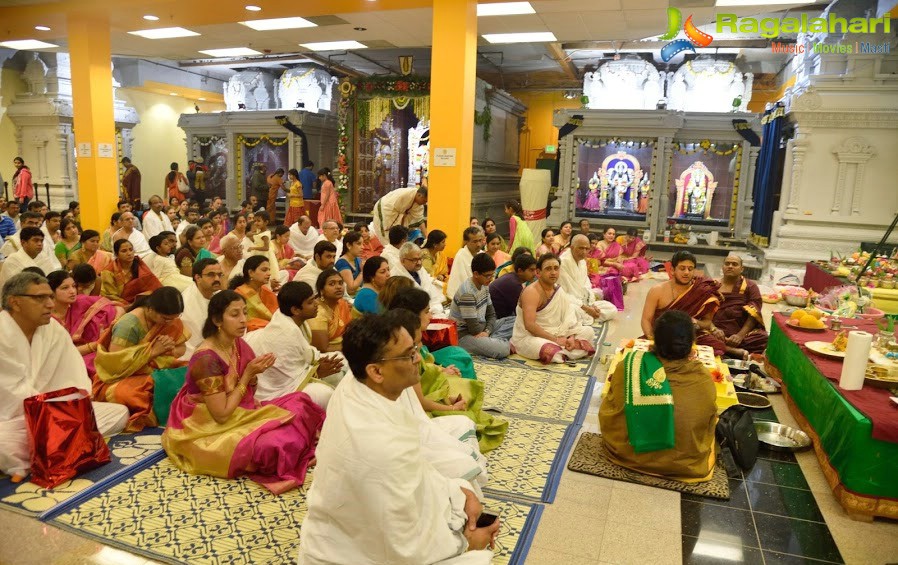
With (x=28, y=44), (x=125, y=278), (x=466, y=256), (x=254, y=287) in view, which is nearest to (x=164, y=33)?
(x=28, y=44)

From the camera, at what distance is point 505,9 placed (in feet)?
26.6

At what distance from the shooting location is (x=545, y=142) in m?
17.6

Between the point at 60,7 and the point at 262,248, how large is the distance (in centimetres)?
531

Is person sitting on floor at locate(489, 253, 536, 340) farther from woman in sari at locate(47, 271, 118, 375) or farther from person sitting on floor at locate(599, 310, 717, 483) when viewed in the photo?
woman in sari at locate(47, 271, 118, 375)

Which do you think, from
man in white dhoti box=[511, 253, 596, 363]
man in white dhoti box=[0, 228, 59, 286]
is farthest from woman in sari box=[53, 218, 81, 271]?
man in white dhoti box=[511, 253, 596, 363]

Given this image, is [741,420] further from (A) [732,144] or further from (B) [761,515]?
(A) [732,144]

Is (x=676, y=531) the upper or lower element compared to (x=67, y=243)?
lower

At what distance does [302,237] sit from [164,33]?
4360mm

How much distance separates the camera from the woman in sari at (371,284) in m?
4.90

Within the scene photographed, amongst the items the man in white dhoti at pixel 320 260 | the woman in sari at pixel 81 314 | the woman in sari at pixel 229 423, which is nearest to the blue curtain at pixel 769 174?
the man in white dhoti at pixel 320 260

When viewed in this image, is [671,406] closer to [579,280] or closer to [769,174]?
[579,280]

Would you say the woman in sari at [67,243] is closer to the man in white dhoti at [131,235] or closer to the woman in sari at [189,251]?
the man in white dhoti at [131,235]

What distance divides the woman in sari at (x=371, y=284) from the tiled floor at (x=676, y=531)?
1974 millimetres

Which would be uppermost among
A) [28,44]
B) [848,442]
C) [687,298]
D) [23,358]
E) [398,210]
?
[28,44]
